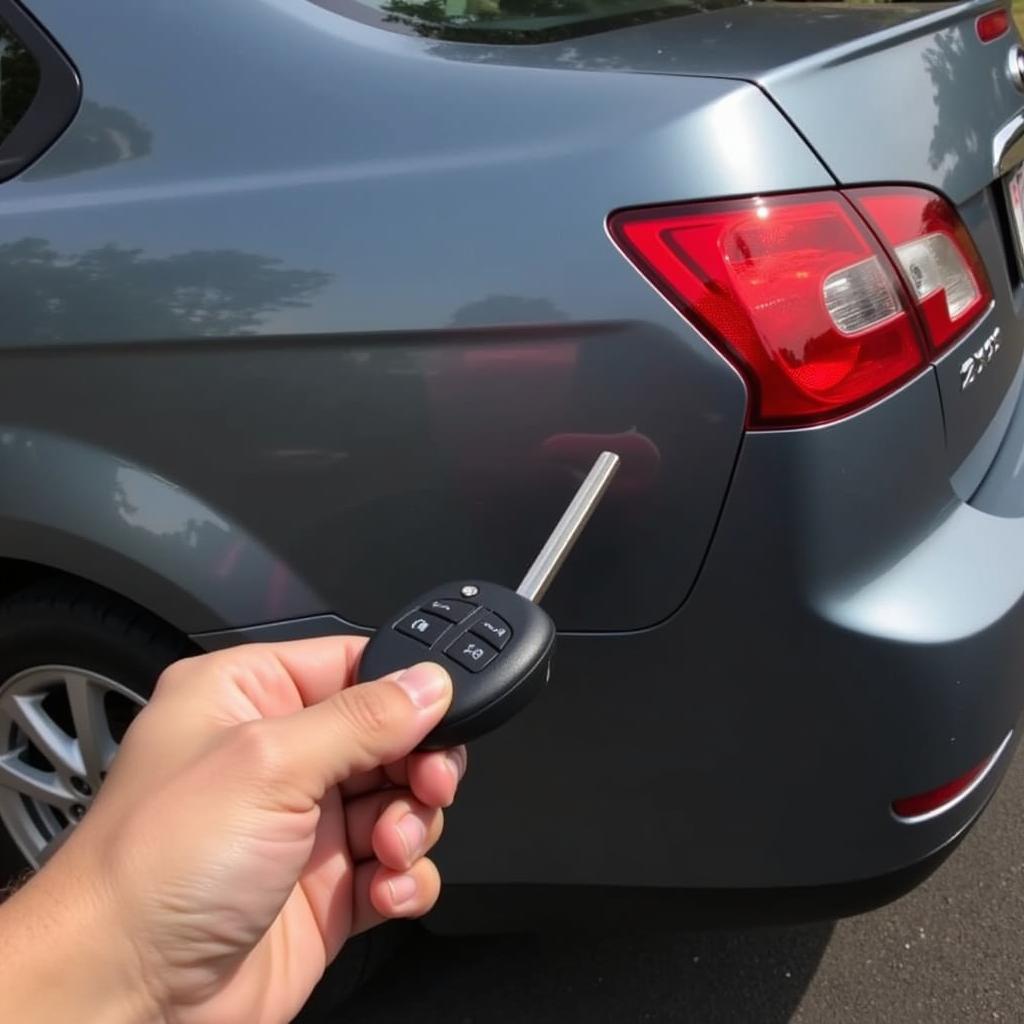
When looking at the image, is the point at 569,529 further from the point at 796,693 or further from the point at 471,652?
the point at 796,693

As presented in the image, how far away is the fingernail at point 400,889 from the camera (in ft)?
4.11

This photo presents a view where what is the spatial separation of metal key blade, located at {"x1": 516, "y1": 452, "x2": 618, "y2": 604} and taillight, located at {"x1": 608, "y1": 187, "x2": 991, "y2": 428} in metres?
0.18

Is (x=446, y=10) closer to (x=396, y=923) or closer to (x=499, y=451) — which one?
(x=499, y=451)

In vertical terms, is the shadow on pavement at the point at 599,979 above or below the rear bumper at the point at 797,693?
below

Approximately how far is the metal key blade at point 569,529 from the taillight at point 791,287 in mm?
185

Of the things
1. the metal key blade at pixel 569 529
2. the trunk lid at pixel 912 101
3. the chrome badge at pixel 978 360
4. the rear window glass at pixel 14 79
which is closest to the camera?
the metal key blade at pixel 569 529

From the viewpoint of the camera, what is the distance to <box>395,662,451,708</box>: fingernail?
1.13m

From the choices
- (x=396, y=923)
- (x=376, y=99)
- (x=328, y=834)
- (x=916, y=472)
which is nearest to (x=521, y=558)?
(x=328, y=834)

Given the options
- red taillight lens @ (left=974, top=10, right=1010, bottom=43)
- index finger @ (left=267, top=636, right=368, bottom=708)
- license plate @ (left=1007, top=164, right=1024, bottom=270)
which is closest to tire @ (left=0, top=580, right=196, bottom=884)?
index finger @ (left=267, top=636, right=368, bottom=708)

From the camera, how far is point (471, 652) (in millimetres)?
1187

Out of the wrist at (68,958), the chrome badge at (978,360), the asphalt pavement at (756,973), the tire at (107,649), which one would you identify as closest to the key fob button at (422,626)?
the wrist at (68,958)

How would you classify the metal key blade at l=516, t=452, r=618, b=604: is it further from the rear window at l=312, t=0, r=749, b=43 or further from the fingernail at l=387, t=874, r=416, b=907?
the rear window at l=312, t=0, r=749, b=43

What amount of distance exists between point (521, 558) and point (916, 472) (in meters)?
0.52

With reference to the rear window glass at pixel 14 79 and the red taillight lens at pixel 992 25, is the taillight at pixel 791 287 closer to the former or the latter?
the red taillight lens at pixel 992 25
